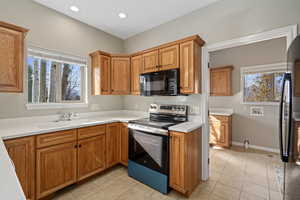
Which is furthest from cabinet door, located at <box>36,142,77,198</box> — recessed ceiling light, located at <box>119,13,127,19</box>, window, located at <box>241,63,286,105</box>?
window, located at <box>241,63,286,105</box>

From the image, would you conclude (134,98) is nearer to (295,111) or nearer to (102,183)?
(102,183)

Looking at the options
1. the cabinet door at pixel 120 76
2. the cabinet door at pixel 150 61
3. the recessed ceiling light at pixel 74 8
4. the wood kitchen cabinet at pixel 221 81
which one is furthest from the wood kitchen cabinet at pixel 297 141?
the recessed ceiling light at pixel 74 8

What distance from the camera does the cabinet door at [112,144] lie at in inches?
97.4

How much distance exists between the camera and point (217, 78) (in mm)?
4098

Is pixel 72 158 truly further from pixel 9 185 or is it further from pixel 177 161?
pixel 9 185

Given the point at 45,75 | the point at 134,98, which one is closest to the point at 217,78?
the point at 134,98

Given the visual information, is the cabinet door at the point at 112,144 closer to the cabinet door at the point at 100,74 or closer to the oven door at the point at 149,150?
the oven door at the point at 149,150

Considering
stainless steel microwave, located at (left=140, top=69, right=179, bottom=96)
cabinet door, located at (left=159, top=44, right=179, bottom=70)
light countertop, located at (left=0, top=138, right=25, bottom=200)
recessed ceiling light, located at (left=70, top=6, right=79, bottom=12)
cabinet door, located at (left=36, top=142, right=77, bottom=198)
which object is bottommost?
cabinet door, located at (left=36, top=142, right=77, bottom=198)

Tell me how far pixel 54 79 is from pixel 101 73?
83 centimetres

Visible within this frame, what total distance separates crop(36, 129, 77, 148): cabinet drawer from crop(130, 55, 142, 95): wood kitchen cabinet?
4.32ft

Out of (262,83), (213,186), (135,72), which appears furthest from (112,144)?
(262,83)

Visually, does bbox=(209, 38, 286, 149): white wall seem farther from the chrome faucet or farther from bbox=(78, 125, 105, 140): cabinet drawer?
the chrome faucet

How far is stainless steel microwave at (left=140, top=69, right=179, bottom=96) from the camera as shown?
85.2 inches

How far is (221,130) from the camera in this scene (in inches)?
142
